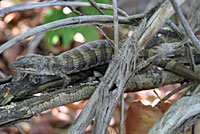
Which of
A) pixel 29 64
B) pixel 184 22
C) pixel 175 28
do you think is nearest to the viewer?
pixel 184 22

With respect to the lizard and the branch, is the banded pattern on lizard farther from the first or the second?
the branch

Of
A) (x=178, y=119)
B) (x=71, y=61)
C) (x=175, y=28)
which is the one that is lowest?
(x=178, y=119)

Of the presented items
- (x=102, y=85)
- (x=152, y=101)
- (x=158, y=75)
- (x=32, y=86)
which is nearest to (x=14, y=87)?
(x=32, y=86)

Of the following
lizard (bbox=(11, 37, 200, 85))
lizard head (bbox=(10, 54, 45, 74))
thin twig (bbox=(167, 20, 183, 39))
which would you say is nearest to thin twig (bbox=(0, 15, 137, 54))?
thin twig (bbox=(167, 20, 183, 39))

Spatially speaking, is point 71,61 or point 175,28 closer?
point 175,28

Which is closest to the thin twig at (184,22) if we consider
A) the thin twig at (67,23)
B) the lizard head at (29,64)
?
the thin twig at (67,23)

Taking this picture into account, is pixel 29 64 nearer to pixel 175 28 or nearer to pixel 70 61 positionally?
pixel 70 61

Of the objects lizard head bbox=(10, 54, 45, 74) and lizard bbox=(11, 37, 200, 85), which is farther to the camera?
lizard head bbox=(10, 54, 45, 74)

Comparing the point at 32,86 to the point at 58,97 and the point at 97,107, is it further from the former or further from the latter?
the point at 97,107

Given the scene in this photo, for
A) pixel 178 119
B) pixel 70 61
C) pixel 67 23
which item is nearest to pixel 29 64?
pixel 70 61
